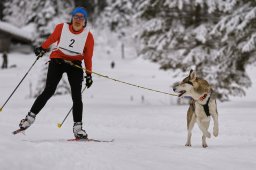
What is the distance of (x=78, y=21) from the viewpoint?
23.4ft

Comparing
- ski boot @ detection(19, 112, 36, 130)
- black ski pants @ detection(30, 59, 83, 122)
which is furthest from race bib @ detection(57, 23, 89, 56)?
ski boot @ detection(19, 112, 36, 130)

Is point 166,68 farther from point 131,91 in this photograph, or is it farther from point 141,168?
point 141,168

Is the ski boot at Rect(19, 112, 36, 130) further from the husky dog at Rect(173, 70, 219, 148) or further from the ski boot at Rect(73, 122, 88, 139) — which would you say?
the husky dog at Rect(173, 70, 219, 148)

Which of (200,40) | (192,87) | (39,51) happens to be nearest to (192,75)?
(192,87)

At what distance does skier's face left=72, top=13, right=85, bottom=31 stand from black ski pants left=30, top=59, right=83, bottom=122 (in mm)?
617

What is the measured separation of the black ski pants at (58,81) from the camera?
7070 millimetres

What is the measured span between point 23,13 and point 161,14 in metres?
40.9

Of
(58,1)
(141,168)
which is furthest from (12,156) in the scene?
(58,1)

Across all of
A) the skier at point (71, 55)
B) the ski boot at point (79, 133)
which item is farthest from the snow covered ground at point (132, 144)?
the skier at point (71, 55)

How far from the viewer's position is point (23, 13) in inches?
2243

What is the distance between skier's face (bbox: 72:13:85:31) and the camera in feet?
23.3

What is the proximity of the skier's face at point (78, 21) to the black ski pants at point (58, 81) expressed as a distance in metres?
0.62

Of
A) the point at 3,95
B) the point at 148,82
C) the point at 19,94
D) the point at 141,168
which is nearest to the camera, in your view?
the point at 141,168

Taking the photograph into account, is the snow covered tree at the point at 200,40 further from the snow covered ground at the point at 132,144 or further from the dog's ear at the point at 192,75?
the dog's ear at the point at 192,75
